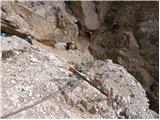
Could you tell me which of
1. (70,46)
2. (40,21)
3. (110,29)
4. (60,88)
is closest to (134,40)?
(110,29)

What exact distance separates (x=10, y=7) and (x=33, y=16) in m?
1.30

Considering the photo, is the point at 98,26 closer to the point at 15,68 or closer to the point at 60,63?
the point at 60,63

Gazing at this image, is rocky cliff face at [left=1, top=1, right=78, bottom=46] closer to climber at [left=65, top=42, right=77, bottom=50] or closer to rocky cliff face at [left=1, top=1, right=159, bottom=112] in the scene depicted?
rocky cliff face at [left=1, top=1, right=159, bottom=112]


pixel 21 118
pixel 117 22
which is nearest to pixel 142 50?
pixel 117 22

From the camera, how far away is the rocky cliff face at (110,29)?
1262 cm

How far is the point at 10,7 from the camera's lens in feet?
35.9

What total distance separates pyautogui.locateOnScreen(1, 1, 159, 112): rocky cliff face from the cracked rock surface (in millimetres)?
4761

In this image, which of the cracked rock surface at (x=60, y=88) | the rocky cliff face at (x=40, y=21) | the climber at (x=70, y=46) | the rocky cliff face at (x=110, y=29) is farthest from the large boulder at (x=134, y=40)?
the cracked rock surface at (x=60, y=88)

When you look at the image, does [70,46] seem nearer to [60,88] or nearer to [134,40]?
[134,40]

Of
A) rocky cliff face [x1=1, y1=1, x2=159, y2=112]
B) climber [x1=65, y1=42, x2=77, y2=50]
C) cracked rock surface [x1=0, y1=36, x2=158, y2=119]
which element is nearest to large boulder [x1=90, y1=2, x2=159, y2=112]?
rocky cliff face [x1=1, y1=1, x2=159, y2=112]

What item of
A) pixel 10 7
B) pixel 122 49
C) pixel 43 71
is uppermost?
pixel 10 7

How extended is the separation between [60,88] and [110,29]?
9883 mm

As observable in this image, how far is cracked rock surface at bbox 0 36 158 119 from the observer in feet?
18.6

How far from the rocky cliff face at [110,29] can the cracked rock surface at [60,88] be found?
4.76 metres
